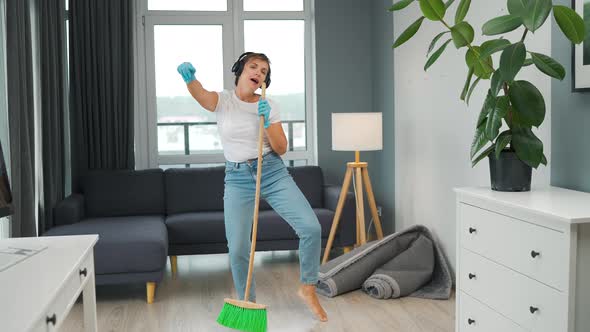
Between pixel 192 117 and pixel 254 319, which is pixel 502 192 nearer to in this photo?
pixel 254 319

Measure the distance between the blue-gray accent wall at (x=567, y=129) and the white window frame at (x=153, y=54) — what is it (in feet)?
9.76

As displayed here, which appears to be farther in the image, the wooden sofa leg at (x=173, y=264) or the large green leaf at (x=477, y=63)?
the wooden sofa leg at (x=173, y=264)

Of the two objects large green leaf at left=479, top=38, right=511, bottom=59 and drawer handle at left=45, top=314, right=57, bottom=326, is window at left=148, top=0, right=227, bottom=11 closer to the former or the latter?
large green leaf at left=479, top=38, right=511, bottom=59

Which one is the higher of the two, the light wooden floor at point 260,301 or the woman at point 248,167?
the woman at point 248,167

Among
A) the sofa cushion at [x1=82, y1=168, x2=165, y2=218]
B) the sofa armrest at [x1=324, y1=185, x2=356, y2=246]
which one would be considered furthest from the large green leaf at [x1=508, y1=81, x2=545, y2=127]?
the sofa cushion at [x1=82, y1=168, x2=165, y2=218]

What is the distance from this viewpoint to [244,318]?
3.15m

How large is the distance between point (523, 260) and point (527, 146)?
50 cm

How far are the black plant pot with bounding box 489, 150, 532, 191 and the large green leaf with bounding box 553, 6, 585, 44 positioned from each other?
1.80ft

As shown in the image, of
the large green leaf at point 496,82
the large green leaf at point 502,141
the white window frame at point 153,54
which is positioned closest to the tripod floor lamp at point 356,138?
the white window frame at point 153,54

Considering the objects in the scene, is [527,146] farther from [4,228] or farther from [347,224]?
[4,228]

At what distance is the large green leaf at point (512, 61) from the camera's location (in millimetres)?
2459

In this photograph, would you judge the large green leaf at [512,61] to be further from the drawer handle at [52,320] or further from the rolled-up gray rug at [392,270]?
the rolled-up gray rug at [392,270]

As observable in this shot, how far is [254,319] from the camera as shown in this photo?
3141 millimetres

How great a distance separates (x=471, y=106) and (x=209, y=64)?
2.57 m
